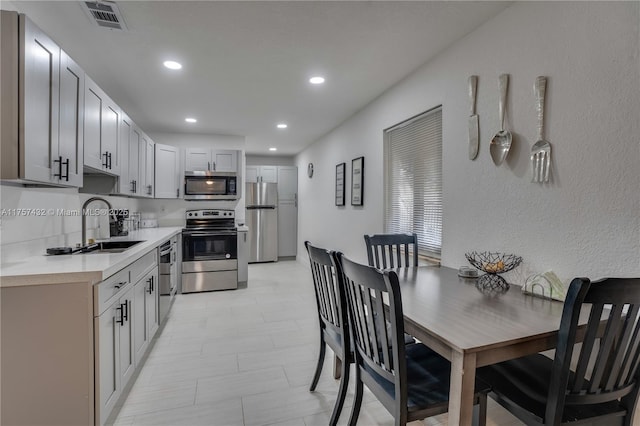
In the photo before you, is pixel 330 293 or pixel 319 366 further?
pixel 319 366

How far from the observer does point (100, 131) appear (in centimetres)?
246

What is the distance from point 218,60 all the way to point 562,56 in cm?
239

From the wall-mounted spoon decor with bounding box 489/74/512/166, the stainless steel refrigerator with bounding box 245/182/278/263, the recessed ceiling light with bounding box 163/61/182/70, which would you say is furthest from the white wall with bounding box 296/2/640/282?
the stainless steel refrigerator with bounding box 245/182/278/263

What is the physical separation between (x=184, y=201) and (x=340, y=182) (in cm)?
265

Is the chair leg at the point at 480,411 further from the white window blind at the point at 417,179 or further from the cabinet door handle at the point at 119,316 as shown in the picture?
the cabinet door handle at the point at 119,316

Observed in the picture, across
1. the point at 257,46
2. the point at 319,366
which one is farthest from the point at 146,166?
the point at 319,366

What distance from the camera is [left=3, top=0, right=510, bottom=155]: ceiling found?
77.5 inches

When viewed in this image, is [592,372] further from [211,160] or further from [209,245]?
[211,160]

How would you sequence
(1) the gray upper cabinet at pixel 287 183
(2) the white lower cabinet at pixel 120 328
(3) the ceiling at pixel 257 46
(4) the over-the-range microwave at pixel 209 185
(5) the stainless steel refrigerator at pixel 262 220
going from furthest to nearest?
(1) the gray upper cabinet at pixel 287 183 < (5) the stainless steel refrigerator at pixel 262 220 < (4) the over-the-range microwave at pixel 209 185 < (3) the ceiling at pixel 257 46 < (2) the white lower cabinet at pixel 120 328

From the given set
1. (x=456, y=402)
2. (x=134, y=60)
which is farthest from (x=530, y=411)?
(x=134, y=60)

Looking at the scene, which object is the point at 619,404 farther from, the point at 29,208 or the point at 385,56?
the point at 29,208

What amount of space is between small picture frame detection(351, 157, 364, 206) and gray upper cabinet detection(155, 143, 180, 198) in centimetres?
278

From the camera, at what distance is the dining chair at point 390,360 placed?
4.01 feet

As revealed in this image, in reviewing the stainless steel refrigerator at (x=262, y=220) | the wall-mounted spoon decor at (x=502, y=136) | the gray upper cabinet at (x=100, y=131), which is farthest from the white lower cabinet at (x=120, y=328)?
the stainless steel refrigerator at (x=262, y=220)
